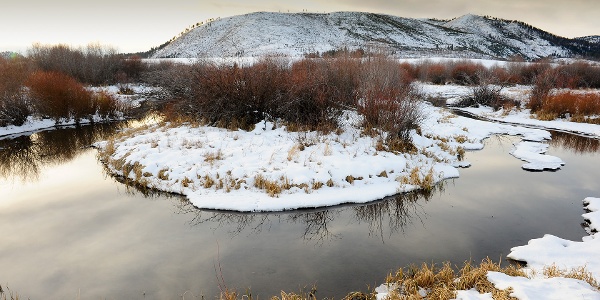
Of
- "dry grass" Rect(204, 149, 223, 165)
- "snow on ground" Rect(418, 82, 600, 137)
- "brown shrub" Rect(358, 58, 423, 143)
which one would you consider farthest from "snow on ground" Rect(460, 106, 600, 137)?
"dry grass" Rect(204, 149, 223, 165)

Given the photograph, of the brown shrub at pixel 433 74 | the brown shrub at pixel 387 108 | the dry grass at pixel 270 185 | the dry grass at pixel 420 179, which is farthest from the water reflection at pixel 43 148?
the brown shrub at pixel 433 74

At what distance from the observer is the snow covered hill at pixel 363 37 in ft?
354

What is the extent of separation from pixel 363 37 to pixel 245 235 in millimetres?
141105

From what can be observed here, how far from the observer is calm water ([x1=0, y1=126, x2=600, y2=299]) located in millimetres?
6770

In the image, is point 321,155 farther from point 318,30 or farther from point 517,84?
point 318,30

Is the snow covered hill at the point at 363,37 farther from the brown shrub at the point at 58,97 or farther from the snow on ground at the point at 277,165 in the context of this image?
the snow on ground at the point at 277,165

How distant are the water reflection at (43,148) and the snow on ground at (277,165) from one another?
293 cm

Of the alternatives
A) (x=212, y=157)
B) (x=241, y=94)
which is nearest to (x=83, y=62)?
(x=241, y=94)

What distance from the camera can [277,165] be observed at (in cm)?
1215

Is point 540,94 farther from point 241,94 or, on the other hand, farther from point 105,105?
point 105,105

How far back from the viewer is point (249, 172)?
11.7m

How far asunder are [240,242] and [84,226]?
4.23 metres

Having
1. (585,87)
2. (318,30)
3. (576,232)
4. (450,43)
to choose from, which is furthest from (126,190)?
(450,43)

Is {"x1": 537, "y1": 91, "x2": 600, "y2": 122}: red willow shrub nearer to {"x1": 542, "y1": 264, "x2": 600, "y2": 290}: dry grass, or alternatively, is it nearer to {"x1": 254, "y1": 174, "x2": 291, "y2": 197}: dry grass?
{"x1": 542, "y1": 264, "x2": 600, "y2": 290}: dry grass
